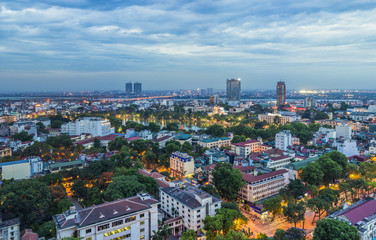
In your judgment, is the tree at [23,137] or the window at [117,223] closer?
the window at [117,223]

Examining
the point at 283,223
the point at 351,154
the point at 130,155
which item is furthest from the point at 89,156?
the point at 351,154

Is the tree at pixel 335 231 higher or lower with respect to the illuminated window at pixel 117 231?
higher

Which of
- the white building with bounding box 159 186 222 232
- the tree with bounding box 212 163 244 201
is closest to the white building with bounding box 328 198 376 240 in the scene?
the tree with bounding box 212 163 244 201

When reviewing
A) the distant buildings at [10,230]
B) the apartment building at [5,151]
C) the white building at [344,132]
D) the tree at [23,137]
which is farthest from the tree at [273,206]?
the tree at [23,137]

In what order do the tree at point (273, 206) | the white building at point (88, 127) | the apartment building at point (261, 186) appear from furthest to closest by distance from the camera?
the white building at point (88, 127), the apartment building at point (261, 186), the tree at point (273, 206)

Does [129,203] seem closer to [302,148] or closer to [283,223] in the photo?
[283,223]

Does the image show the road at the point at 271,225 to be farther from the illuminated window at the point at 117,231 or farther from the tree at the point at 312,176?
the illuminated window at the point at 117,231

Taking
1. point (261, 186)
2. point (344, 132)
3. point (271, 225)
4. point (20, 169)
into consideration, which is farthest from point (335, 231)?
point (344, 132)
